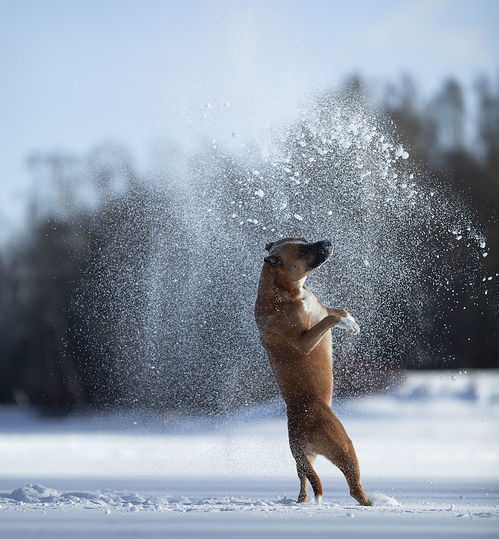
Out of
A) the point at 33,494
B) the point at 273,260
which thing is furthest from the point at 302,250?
the point at 33,494

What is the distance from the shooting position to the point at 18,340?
13438mm

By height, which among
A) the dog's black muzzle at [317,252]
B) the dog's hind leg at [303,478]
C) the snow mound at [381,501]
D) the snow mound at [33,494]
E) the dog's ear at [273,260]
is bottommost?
the snow mound at [33,494]

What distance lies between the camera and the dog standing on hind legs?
423 cm

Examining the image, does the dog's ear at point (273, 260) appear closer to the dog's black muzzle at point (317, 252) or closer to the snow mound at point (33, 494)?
the dog's black muzzle at point (317, 252)

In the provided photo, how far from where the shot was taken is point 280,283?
14.2 ft

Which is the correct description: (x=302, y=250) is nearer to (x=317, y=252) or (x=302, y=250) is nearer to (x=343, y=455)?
(x=317, y=252)

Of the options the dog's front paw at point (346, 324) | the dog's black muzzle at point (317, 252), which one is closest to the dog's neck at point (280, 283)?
the dog's black muzzle at point (317, 252)

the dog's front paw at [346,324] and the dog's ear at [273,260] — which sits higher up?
the dog's ear at [273,260]

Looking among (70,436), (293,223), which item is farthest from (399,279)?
(70,436)

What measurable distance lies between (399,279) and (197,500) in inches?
255

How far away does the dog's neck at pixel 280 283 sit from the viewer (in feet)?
14.1

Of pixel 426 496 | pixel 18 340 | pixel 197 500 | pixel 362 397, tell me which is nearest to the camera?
pixel 197 500

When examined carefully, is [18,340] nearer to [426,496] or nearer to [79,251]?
[79,251]

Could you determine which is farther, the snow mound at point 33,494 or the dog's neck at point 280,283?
the snow mound at point 33,494
